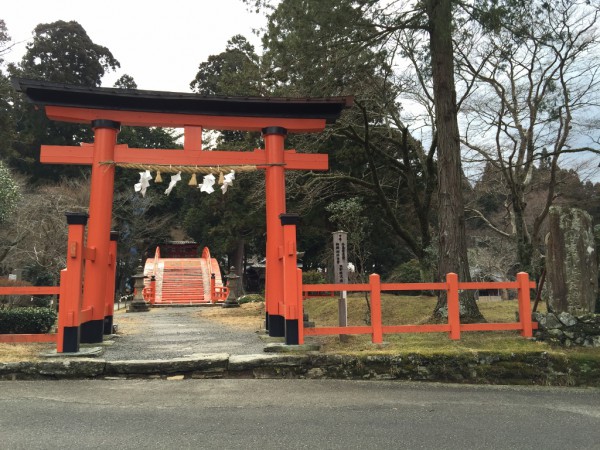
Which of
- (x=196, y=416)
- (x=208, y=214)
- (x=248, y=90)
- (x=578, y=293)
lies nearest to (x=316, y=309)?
(x=248, y=90)

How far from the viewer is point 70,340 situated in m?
6.64

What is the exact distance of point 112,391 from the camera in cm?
548

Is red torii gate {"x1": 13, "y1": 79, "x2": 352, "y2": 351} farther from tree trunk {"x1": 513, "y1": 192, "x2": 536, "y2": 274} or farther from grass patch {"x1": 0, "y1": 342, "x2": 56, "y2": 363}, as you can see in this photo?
tree trunk {"x1": 513, "y1": 192, "x2": 536, "y2": 274}

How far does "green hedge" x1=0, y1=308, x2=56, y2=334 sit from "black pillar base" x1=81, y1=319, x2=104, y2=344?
5.70 ft

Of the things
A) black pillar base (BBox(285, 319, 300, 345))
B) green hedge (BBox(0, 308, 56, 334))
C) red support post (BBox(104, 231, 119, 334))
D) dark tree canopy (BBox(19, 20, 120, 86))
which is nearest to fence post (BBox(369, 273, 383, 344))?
black pillar base (BBox(285, 319, 300, 345))

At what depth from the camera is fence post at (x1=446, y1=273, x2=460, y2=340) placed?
6.83 m

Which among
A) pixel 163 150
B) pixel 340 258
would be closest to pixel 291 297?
pixel 340 258

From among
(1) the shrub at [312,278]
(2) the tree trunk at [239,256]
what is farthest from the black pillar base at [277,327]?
(2) the tree trunk at [239,256]

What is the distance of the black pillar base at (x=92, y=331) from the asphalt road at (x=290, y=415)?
68.5 inches

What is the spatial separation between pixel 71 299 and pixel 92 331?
4.07 feet

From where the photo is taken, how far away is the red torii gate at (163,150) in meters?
7.78

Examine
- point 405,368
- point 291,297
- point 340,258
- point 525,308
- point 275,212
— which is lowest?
point 405,368

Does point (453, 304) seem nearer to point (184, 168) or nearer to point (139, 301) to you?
point (184, 168)

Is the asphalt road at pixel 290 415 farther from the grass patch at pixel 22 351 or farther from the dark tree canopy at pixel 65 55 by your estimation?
the dark tree canopy at pixel 65 55
